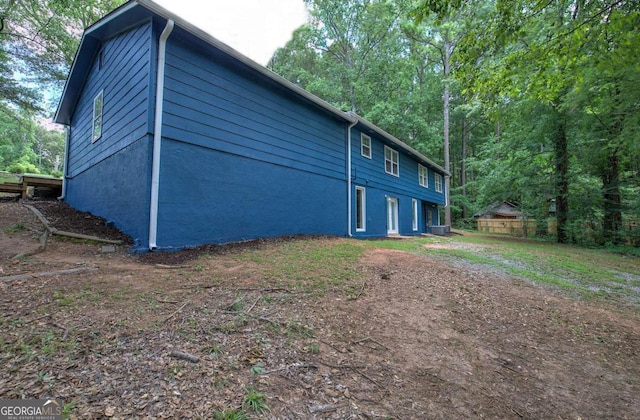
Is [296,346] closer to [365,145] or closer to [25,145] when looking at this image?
[365,145]

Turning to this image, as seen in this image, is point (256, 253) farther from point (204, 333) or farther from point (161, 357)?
point (161, 357)

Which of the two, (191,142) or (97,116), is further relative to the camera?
(97,116)

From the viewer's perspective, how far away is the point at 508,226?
78.0ft

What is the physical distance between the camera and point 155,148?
518cm

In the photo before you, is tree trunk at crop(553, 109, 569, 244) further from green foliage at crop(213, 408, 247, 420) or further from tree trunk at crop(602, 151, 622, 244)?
green foliage at crop(213, 408, 247, 420)

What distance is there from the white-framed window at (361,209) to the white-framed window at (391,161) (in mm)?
2541

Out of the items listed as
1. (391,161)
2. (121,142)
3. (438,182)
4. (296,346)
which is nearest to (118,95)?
(121,142)

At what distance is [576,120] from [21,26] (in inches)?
1050

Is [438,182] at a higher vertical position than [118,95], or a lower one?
higher

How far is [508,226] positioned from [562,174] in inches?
434

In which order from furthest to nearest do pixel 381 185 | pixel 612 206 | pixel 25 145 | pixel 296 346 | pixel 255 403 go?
pixel 25 145 → pixel 612 206 → pixel 381 185 → pixel 296 346 → pixel 255 403

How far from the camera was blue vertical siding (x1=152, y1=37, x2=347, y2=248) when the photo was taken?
218 inches

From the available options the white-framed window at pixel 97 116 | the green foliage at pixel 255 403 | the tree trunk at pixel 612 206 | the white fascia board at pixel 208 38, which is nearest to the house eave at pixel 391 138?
the white fascia board at pixel 208 38

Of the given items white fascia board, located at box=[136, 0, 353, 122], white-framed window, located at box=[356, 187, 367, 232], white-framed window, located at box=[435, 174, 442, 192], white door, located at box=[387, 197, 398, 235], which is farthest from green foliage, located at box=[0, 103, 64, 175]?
white-framed window, located at box=[435, 174, 442, 192]
